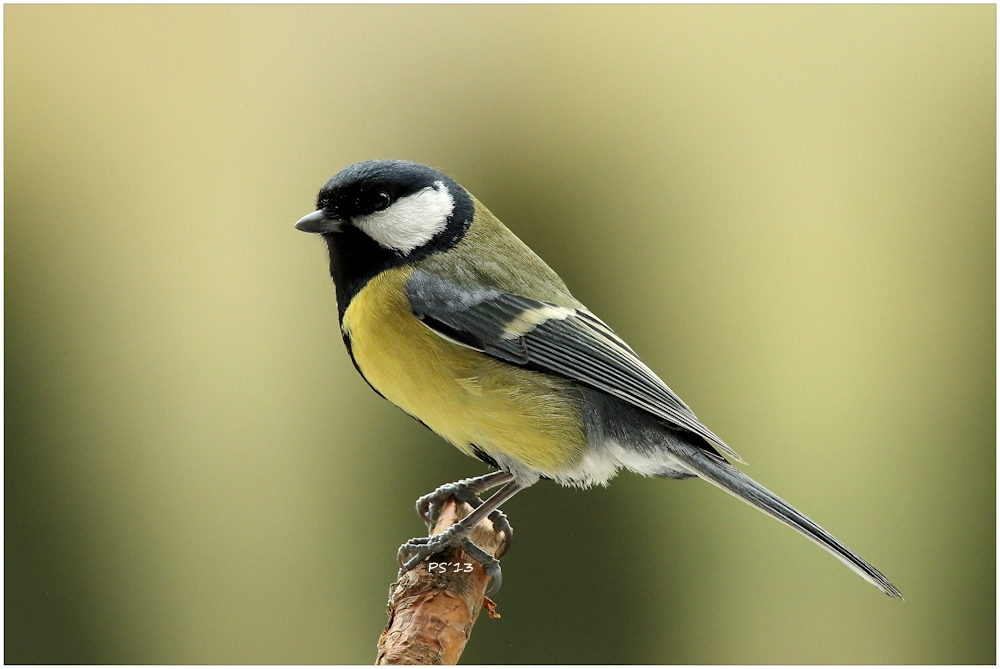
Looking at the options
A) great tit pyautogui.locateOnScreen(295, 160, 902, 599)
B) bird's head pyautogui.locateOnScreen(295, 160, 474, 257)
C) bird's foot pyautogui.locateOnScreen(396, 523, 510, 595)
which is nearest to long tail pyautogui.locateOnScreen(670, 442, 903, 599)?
great tit pyautogui.locateOnScreen(295, 160, 902, 599)

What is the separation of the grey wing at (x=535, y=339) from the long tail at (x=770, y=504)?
3 centimetres

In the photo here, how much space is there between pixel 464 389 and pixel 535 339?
0.38 ft

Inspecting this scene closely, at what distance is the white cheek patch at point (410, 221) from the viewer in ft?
3.86

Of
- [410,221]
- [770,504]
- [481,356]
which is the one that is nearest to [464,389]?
[481,356]

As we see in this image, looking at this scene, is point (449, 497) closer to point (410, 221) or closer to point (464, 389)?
point (464, 389)

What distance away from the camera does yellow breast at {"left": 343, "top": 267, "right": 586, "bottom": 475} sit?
1141 millimetres

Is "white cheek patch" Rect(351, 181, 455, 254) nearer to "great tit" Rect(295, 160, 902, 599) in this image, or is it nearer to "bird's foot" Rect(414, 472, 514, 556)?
"great tit" Rect(295, 160, 902, 599)

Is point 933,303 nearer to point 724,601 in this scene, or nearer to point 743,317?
point 743,317

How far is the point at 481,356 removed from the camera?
1151mm

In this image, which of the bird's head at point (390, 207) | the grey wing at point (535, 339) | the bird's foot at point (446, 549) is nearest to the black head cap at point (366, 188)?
the bird's head at point (390, 207)

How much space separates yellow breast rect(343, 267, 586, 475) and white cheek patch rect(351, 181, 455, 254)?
0.16 ft

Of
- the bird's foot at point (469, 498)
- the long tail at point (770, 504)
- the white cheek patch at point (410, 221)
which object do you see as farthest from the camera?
the bird's foot at point (469, 498)

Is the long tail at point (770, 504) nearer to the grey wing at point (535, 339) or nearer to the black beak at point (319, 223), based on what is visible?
the grey wing at point (535, 339)

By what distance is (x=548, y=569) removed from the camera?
1673 mm
